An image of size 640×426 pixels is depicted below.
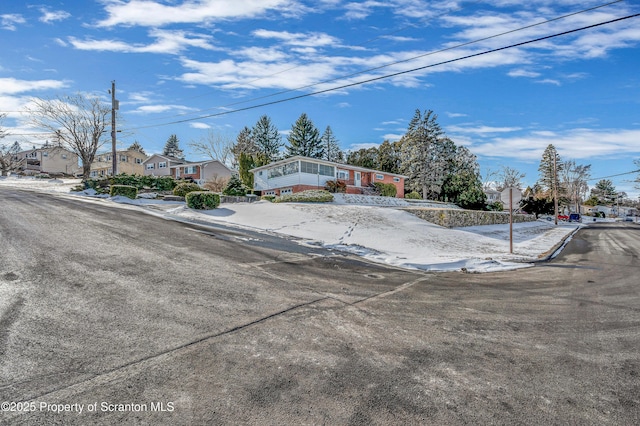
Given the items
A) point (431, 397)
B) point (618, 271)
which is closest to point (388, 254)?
point (618, 271)

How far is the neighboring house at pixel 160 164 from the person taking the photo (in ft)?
169

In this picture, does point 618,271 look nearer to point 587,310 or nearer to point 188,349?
point 587,310

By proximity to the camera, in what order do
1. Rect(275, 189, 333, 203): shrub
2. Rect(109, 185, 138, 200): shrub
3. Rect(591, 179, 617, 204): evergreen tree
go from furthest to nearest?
Rect(591, 179, 617, 204): evergreen tree
Rect(275, 189, 333, 203): shrub
Rect(109, 185, 138, 200): shrub

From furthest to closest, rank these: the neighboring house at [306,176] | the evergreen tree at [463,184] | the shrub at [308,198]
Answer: the evergreen tree at [463,184], the neighboring house at [306,176], the shrub at [308,198]

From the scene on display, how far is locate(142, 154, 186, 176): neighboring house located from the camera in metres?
51.4

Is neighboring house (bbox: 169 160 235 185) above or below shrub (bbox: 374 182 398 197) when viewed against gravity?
above

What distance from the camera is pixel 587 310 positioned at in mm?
5066

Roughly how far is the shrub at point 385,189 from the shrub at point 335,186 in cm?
668

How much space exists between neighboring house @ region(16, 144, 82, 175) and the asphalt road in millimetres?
71067

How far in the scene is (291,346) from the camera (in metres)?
3.32

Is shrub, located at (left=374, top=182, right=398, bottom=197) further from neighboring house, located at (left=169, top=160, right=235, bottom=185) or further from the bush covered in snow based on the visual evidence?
neighboring house, located at (left=169, top=160, right=235, bottom=185)

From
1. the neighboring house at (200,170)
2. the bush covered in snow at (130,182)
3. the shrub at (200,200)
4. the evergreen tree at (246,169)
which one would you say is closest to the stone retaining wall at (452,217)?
the shrub at (200,200)

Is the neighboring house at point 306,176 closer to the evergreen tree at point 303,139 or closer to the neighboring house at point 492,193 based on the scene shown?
the evergreen tree at point 303,139

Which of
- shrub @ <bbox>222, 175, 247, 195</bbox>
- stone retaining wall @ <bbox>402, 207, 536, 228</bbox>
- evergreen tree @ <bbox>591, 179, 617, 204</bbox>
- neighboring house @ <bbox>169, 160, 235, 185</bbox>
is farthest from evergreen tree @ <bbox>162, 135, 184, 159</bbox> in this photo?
evergreen tree @ <bbox>591, 179, 617, 204</bbox>
